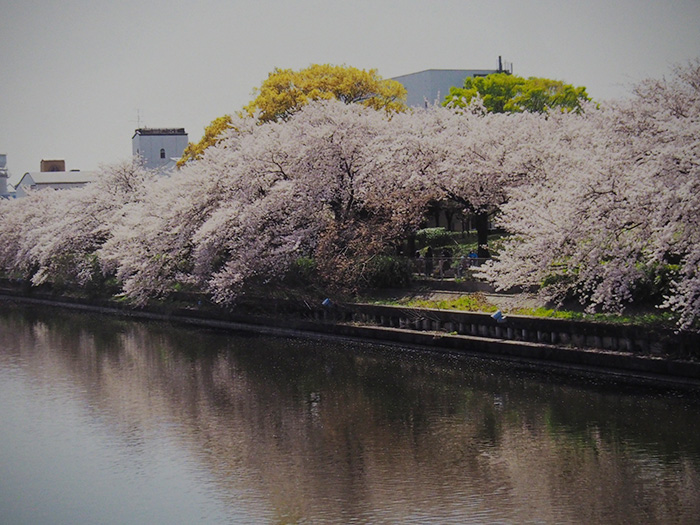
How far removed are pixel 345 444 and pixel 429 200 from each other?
16871mm

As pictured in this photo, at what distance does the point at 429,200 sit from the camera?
31531mm

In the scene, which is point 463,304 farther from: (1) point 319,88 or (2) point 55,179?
(2) point 55,179

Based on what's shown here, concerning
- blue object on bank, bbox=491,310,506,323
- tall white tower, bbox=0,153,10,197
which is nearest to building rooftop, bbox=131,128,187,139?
tall white tower, bbox=0,153,10,197

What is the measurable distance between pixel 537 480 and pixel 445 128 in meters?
22.8

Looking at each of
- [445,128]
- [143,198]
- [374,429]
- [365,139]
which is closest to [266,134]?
[365,139]

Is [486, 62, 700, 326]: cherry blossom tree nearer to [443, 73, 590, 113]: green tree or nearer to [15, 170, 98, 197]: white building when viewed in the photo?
[443, 73, 590, 113]: green tree

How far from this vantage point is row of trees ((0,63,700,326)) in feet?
62.5

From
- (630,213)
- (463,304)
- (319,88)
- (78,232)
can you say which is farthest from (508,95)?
(630,213)

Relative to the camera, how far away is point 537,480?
13.5m

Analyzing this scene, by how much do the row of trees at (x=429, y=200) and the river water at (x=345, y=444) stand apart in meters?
3.33

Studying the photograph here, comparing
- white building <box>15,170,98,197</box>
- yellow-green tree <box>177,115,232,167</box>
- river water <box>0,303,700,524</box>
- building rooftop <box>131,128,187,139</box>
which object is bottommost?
river water <box>0,303,700,524</box>

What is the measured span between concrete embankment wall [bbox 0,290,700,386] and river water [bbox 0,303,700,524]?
620mm

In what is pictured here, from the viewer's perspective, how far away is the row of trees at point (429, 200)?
750 inches

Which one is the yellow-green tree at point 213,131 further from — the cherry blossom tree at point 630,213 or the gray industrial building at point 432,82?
the cherry blossom tree at point 630,213
